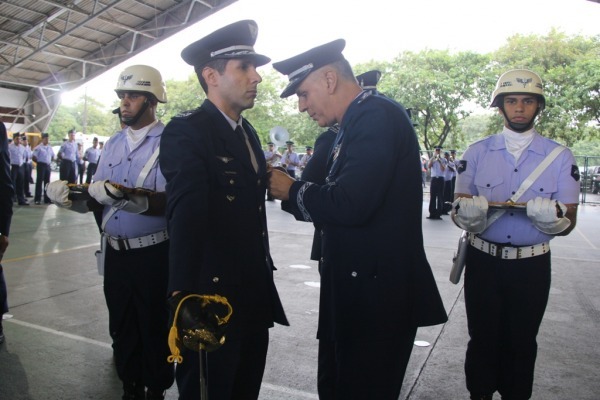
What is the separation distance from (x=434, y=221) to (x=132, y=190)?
34.0 feet

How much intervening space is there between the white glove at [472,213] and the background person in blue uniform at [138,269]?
1.69m

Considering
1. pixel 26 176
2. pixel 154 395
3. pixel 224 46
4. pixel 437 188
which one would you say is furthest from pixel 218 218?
pixel 26 176

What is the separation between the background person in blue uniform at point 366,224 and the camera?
67.9 inches

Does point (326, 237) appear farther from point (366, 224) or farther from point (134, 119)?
point (134, 119)

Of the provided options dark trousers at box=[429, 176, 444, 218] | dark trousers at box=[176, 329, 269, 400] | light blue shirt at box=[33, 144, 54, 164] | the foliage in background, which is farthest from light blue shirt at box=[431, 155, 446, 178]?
dark trousers at box=[176, 329, 269, 400]

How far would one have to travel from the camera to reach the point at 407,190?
1.83m

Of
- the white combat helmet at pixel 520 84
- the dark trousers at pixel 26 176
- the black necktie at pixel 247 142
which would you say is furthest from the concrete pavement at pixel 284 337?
the dark trousers at pixel 26 176

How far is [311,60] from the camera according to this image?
6.19 ft

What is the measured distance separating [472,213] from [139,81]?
7.10 ft

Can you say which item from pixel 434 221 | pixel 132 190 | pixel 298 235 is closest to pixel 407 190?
pixel 132 190

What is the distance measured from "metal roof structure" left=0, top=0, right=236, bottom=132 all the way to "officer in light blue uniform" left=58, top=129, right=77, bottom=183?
562 cm

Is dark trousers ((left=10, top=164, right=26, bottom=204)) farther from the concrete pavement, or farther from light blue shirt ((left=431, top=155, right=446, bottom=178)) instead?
light blue shirt ((left=431, top=155, right=446, bottom=178))

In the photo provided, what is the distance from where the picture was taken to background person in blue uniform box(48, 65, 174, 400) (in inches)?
113

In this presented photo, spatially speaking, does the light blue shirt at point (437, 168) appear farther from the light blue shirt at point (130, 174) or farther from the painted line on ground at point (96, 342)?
the light blue shirt at point (130, 174)
